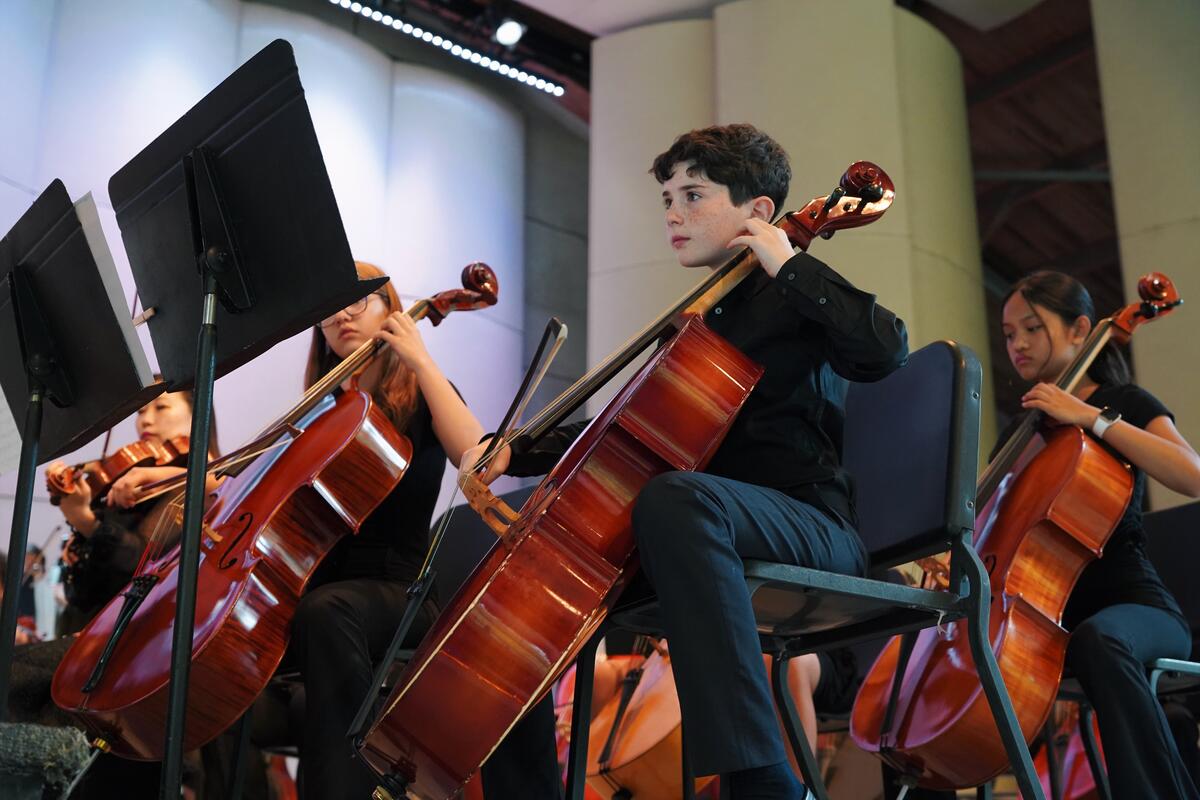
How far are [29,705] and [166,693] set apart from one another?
2.44ft

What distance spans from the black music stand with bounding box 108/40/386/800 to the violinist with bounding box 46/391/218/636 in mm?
998

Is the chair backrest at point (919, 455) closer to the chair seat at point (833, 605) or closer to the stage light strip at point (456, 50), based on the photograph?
the chair seat at point (833, 605)

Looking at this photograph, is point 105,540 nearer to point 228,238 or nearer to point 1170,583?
point 228,238

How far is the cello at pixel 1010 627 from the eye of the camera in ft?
6.13

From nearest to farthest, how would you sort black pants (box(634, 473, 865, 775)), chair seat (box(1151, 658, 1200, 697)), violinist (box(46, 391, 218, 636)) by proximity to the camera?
black pants (box(634, 473, 865, 775)), chair seat (box(1151, 658, 1200, 697)), violinist (box(46, 391, 218, 636))

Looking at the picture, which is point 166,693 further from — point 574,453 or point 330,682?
point 574,453

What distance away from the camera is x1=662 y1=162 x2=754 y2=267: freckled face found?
6.30 feet

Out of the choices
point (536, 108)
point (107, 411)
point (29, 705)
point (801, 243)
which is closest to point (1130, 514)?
point (801, 243)

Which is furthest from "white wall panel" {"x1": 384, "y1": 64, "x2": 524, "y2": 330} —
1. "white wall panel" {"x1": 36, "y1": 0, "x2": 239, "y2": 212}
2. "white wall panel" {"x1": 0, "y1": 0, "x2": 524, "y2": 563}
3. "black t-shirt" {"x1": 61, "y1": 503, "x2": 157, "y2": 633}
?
"black t-shirt" {"x1": 61, "y1": 503, "x2": 157, "y2": 633}

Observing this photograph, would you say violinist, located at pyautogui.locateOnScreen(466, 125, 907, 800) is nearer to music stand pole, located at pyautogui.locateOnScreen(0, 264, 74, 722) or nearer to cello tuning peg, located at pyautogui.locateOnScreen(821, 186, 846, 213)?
cello tuning peg, located at pyautogui.locateOnScreen(821, 186, 846, 213)

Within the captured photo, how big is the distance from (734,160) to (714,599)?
→ 2.68 feet

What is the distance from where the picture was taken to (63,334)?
75.1 inches

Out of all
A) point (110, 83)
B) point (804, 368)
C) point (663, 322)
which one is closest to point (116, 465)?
point (663, 322)

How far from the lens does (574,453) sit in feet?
5.63
